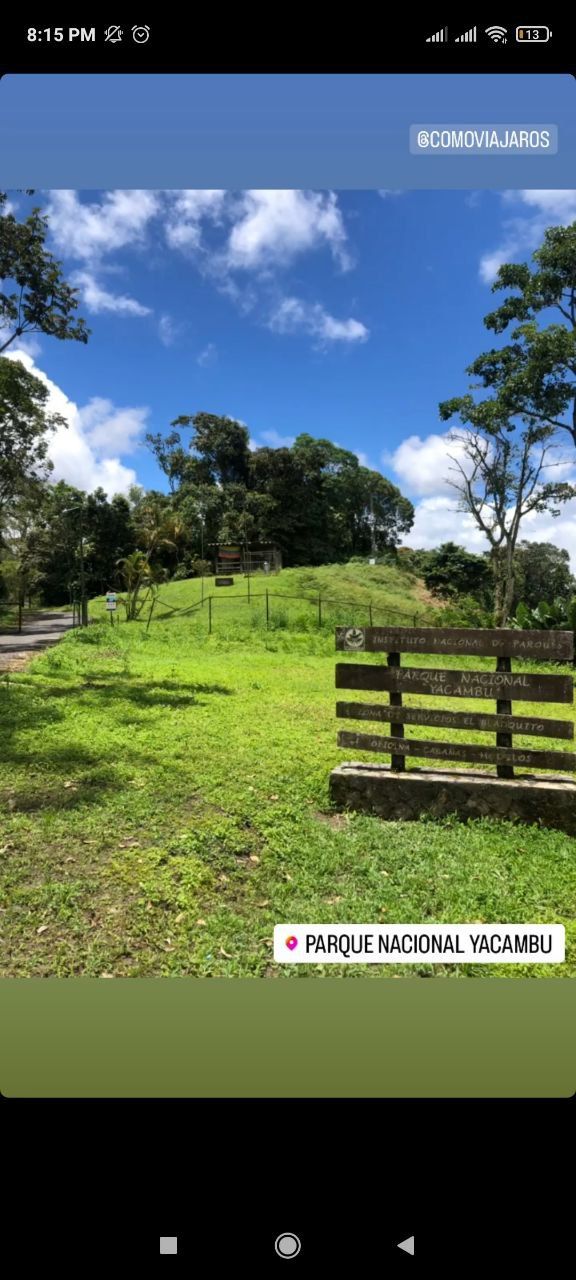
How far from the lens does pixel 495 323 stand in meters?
2.37

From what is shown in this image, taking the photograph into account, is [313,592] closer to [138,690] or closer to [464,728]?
[138,690]

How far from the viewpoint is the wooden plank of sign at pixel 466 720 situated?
385 centimetres

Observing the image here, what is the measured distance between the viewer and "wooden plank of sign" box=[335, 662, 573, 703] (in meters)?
3.87

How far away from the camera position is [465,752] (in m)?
4.09

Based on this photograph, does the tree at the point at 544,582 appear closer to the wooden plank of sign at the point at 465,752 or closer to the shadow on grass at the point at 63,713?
the shadow on grass at the point at 63,713

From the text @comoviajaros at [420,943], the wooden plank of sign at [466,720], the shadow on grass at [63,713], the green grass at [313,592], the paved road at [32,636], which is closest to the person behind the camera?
the text @comoviajaros at [420,943]
